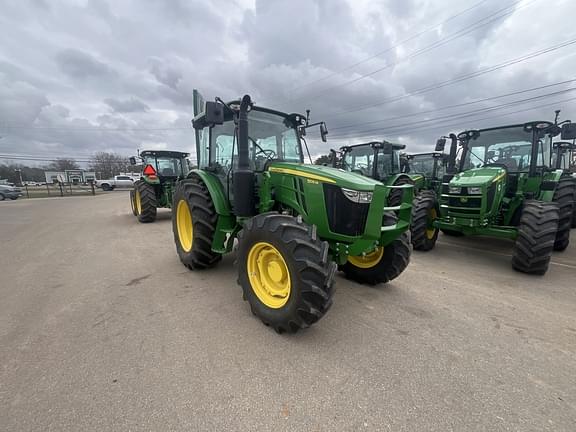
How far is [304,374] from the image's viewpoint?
206cm

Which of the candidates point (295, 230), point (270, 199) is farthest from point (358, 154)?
point (295, 230)

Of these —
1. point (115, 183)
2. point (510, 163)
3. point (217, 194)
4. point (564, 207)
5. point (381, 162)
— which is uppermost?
point (381, 162)

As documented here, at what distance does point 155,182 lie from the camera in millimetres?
Result: 9070

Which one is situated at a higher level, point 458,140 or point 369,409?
point 458,140

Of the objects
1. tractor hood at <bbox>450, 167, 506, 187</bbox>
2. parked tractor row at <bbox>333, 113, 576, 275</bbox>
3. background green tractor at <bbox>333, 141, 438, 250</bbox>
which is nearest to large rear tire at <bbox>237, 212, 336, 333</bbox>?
parked tractor row at <bbox>333, 113, 576, 275</bbox>

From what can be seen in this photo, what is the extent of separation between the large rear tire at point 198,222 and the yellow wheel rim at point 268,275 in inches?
50.1

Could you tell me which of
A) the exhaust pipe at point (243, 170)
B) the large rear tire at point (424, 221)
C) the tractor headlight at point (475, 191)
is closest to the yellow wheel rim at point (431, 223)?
the large rear tire at point (424, 221)

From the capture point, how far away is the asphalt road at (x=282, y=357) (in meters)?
1.71

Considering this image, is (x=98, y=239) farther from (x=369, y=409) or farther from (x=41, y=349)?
(x=369, y=409)

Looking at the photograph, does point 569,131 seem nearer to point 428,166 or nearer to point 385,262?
point 385,262

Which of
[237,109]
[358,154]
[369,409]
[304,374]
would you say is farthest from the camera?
[358,154]

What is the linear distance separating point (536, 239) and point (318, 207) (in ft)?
11.8

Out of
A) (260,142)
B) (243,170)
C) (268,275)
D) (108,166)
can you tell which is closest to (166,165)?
(260,142)

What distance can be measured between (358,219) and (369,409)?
153cm
